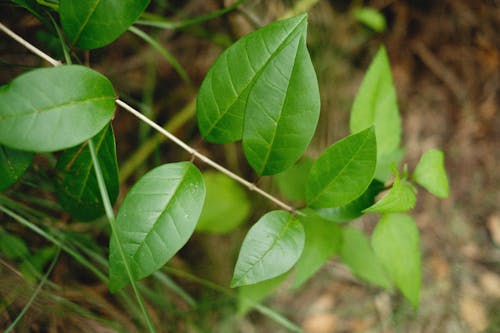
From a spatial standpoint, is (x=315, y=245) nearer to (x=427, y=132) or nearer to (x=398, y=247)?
(x=398, y=247)

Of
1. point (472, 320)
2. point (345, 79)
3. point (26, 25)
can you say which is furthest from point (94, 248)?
point (472, 320)

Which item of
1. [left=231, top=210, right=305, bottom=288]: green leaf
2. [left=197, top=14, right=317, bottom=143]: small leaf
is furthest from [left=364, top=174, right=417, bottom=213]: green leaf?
[left=197, top=14, right=317, bottom=143]: small leaf

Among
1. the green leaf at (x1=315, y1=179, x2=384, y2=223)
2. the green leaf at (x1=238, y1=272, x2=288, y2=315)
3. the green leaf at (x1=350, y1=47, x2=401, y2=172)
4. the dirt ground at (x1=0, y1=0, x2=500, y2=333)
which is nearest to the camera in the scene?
the green leaf at (x1=315, y1=179, x2=384, y2=223)

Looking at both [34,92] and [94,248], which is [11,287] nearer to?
[94,248]

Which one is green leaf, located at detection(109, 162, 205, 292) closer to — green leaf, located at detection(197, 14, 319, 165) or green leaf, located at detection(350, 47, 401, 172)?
green leaf, located at detection(197, 14, 319, 165)

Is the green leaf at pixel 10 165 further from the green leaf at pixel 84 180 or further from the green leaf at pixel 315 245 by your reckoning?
the green leaf at pixel 315 245

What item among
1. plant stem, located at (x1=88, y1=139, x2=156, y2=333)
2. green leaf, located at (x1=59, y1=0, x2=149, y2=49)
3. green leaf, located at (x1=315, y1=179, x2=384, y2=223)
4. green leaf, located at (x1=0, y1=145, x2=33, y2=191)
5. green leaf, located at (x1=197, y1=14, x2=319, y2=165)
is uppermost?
green leaf, located at (x1=59, y1=0, x2=149, y2=49)
